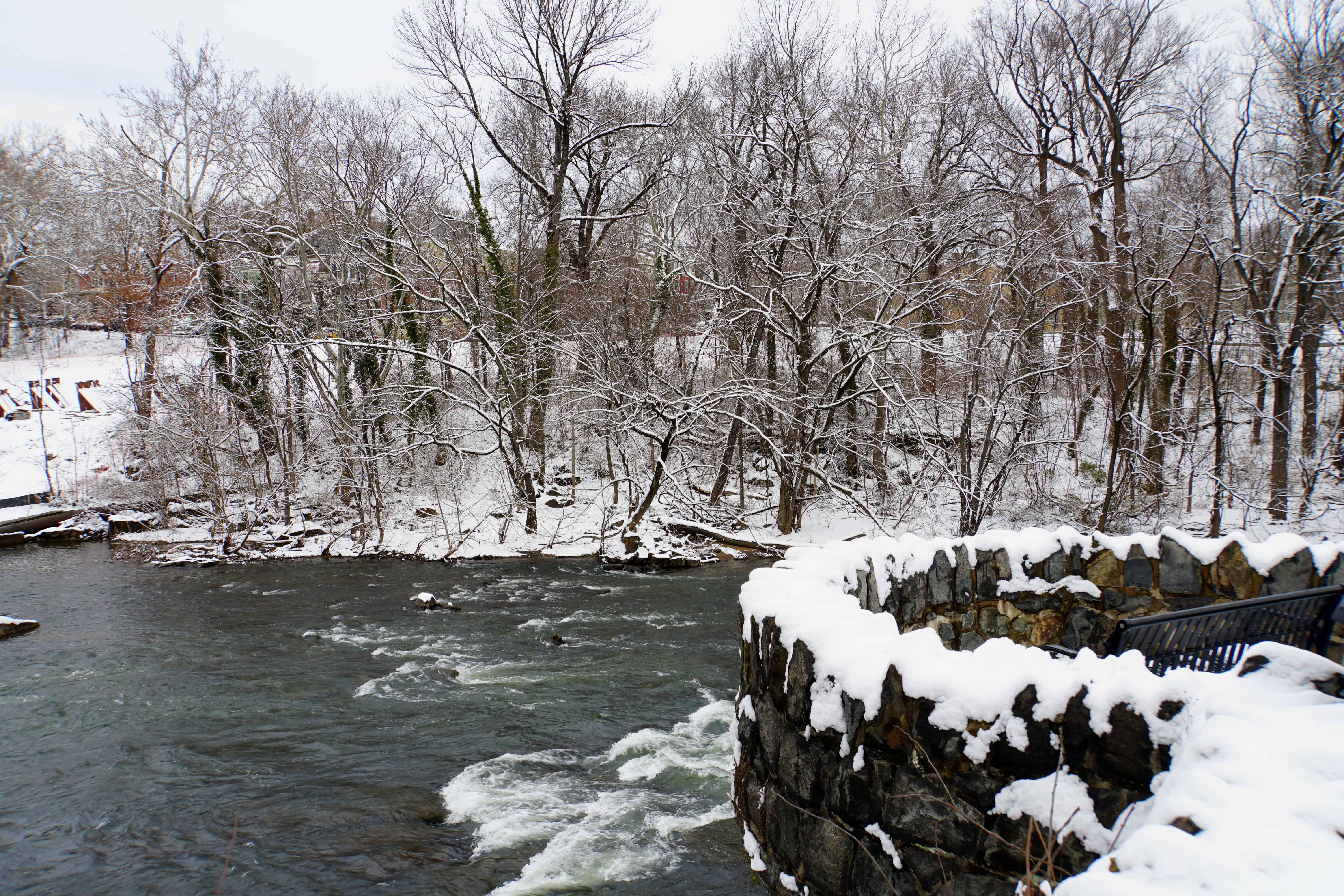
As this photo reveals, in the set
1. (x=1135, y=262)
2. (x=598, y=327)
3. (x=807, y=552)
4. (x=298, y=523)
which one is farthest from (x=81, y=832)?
(x=1135, y=262)

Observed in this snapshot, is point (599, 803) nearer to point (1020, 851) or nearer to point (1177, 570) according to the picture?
point (1020, 851)

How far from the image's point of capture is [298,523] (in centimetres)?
1706

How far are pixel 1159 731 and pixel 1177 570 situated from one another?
11.2 feet

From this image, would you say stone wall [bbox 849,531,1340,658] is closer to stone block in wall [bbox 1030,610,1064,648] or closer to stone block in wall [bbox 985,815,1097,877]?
stone block in wall [bbox 1030,610,1064,648]

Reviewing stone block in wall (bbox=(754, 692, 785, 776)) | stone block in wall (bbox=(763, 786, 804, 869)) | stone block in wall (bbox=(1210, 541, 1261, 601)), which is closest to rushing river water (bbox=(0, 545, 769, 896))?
stone block in wall (bbox=(763, 786, 804, 869))

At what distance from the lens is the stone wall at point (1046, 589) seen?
17.0ft

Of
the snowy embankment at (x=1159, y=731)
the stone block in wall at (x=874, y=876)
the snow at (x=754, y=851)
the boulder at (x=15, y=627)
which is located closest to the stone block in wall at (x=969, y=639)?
the snowy embankment at (x=1159, y=731)

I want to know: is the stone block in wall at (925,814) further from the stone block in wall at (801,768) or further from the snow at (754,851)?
the snow at (754,851)

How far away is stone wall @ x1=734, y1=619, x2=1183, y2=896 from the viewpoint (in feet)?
8.13

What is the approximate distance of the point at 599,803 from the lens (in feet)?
18.2

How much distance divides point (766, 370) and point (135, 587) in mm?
12847

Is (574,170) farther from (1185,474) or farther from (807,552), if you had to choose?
(807,552)

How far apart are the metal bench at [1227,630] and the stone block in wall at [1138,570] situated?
1507mm

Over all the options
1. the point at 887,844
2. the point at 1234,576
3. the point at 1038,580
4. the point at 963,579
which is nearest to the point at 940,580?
the point at 963,579
